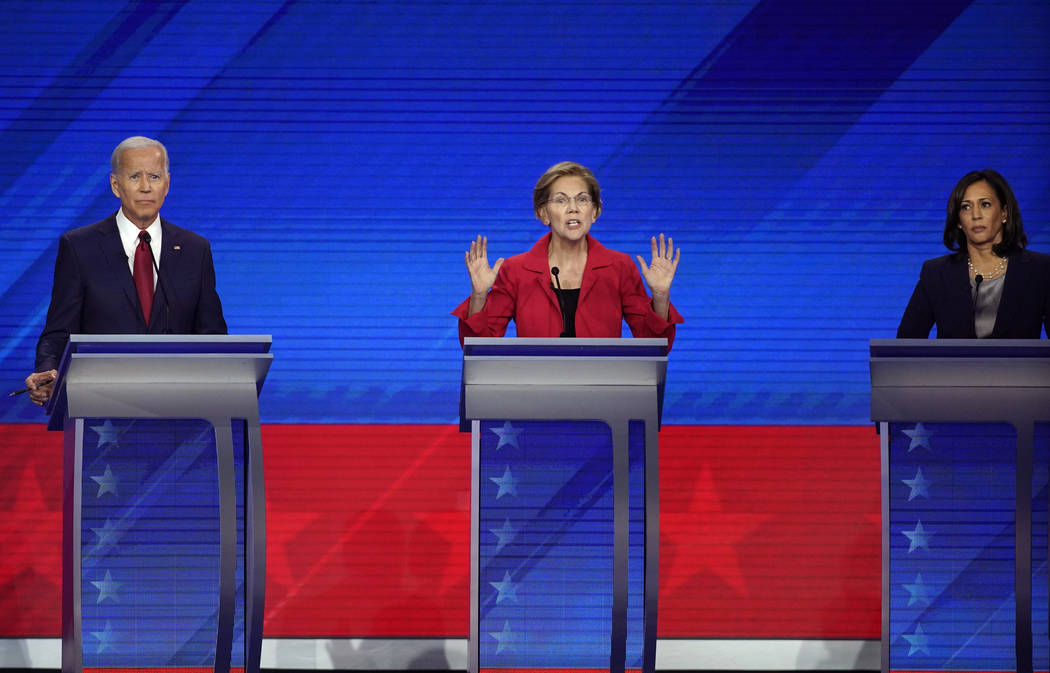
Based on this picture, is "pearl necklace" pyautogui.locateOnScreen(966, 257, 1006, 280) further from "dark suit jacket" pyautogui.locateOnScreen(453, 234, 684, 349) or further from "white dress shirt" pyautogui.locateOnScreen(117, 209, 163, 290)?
"white dress shirt" pyautogui.locateOnScreen(117, 209, 163, 290)

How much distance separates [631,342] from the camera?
3092mm

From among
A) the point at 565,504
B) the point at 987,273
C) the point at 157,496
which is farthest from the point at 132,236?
the point at 987,273

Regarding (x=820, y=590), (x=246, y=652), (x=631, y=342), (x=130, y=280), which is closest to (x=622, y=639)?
(x=631, y=342)

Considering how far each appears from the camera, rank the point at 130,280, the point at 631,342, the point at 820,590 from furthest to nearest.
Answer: the point at 820,590
the point at 130,280
the point at 631,342

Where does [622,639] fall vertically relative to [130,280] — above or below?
below

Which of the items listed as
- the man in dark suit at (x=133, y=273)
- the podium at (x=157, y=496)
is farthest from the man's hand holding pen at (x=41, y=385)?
the man in dark suit at (x=133, y=273)

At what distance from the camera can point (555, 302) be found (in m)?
3.72

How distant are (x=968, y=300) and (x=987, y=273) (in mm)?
106

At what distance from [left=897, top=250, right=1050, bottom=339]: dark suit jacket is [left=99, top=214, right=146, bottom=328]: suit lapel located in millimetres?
2320

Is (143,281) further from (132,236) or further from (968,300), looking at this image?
(968,300)

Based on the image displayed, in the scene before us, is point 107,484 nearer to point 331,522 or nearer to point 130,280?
point 130,280

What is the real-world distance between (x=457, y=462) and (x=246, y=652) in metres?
1.83

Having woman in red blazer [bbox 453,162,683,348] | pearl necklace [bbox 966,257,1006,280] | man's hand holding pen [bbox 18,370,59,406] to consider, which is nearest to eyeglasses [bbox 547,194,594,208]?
woman in red blazer [bbox 453,162,683,348]

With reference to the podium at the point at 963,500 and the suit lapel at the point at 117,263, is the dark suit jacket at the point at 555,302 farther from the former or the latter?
the suit lapel at the point at 117,263
